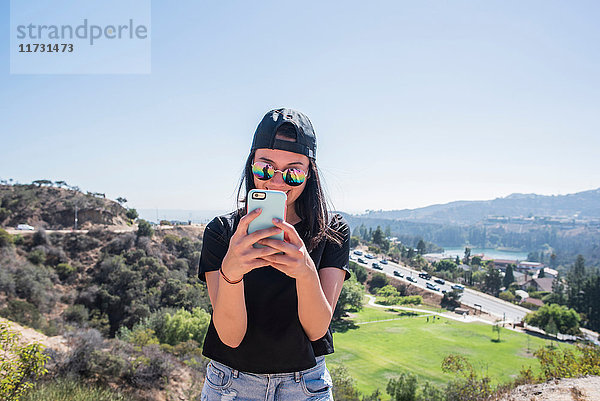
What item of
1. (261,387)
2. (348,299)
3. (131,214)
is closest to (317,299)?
(261,387)

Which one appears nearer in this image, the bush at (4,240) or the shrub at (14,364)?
the shrub at (14,364)

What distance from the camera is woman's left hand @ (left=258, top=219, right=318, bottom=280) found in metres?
1.14

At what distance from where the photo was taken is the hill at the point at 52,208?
38.3 meters

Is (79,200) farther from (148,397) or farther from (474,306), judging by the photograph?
(474,306)

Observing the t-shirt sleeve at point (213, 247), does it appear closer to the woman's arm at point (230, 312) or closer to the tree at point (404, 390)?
the woman's arm at point (230, 312)

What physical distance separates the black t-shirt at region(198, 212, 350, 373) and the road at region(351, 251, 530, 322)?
49.7 metres

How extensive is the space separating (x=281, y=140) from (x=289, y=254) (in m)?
0.49

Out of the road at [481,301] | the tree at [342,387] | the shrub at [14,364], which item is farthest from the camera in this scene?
the road at [481,301]

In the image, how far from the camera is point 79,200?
42.5m

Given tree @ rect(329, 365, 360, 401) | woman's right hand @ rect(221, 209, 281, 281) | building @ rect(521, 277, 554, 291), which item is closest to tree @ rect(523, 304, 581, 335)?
building @ rect(521, 277, 554, 291)

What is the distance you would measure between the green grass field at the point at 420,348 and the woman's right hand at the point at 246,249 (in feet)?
89.2

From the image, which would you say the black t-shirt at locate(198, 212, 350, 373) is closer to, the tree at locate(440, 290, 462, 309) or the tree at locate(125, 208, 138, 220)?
the tree at locate(125, 208, 138, 220)

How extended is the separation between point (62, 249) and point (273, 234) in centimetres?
3745

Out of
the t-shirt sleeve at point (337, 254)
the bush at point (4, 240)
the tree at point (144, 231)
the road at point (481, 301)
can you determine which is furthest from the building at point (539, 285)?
the t-shirt sleeve at point (337, 254)
